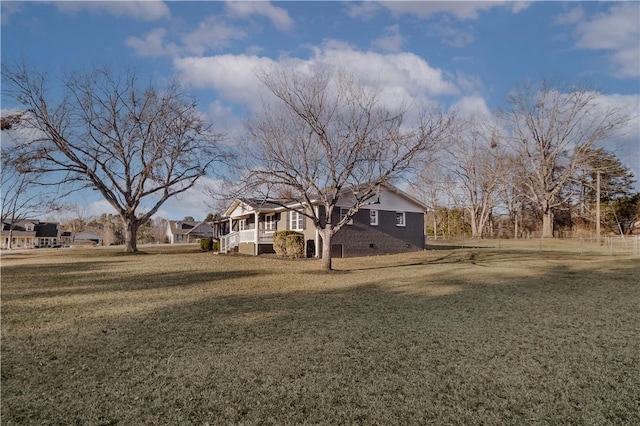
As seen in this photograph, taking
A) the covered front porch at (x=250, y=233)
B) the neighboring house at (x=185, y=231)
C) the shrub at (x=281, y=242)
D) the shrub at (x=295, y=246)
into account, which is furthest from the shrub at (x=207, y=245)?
the neighboring house at (x=185, y=231)

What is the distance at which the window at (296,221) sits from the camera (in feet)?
72.8

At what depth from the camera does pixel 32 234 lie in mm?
63062

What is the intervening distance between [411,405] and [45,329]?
18.2ft

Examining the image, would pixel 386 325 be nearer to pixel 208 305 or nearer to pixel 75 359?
pixel 208 305

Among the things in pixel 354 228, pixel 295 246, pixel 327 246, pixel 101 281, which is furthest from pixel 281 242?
pixel 101 281

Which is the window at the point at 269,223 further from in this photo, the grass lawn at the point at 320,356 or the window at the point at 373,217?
the grass lawn at the point at 320,356

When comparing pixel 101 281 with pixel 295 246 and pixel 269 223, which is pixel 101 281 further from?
pixel 269 223

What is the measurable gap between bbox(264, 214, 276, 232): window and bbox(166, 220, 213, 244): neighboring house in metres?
41.9

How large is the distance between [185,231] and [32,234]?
76.0ft

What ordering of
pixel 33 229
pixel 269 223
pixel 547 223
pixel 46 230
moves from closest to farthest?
pixel 269 223 → pixel 547 223 → pixel 33 229 → pixel 46 230

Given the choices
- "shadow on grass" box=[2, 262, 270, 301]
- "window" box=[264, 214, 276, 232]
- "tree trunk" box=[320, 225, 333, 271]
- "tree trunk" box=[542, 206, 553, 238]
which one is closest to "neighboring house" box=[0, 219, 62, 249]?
"window" box=[264, 214, 276, 232]

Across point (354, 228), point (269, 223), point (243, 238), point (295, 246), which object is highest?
point (269, 223)

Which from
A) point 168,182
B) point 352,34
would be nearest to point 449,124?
point 352,34

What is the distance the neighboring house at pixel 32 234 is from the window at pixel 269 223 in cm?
5369
